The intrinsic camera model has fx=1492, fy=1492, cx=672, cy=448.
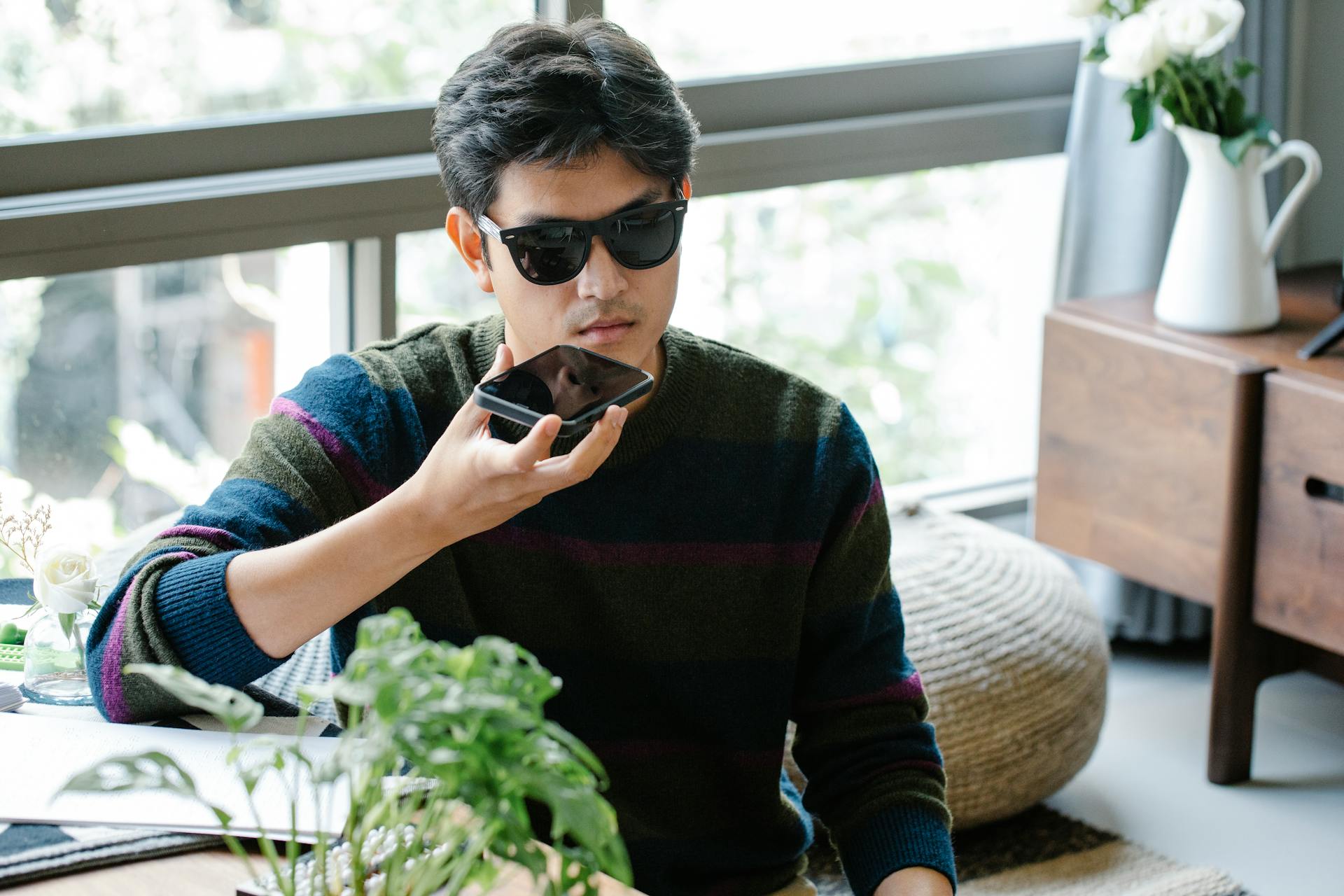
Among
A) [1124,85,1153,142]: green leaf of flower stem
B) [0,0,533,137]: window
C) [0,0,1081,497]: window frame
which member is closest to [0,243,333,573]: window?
[0,0,1081,497]: window frame

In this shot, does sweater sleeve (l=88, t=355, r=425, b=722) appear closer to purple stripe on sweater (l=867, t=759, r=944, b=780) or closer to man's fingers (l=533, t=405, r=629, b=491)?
man's fingers (l=533, t=405, r=629, b=491)

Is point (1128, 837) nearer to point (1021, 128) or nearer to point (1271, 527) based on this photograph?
point (1271, 527)

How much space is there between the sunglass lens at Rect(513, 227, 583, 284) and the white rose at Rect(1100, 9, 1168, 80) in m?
1.34

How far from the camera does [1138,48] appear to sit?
2.23m

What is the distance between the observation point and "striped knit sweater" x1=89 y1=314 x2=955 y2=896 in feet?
4.23

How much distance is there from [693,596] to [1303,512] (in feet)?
4.04

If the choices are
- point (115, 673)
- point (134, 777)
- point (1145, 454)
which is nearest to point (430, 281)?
point (1145, 454)

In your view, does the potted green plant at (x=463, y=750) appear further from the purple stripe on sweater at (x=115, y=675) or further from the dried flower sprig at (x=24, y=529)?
the dried flower sprig at (x=24, y=529)

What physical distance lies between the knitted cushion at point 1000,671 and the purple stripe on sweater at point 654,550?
82 centimetres

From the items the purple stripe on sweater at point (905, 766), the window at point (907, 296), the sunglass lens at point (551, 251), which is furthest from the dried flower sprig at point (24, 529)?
the window at point (907, 296)

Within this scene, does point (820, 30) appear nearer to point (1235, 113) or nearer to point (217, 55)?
point (1235, 113)

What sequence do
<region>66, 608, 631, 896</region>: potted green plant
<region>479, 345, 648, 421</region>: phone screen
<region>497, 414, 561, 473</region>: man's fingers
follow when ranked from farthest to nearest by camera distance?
<region>479, 345, 648, 421</region>: phone screen < <region>497, 414, 561, 473</region>: man's fingers < <region>66, 608, 631, 896</region>: potted green plant

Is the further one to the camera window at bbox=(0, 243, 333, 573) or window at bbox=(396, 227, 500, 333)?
window at bbox=(396, 227, 500, 333)

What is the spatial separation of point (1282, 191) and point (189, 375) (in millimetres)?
2027
